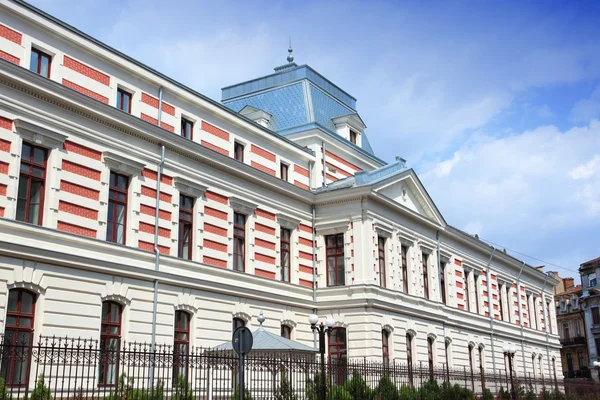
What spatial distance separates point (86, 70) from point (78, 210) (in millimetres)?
4760

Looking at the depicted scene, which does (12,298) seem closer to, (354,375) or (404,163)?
(354,375)

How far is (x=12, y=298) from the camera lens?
18484mm

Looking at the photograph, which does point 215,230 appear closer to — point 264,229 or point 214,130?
point 264,229

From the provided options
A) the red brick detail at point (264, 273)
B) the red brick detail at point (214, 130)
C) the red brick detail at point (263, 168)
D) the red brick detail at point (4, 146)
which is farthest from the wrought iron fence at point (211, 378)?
the red brick detail at point (263, 168)

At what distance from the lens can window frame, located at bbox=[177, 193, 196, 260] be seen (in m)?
24.4

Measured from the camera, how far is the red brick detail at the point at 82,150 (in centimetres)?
2069

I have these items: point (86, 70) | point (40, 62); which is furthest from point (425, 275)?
point (40, 62)

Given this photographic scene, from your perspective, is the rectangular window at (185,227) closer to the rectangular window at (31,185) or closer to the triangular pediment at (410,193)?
the rectangular window at (31,185)

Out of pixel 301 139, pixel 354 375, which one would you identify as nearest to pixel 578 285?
pixel 301 139

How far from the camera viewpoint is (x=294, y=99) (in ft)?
118

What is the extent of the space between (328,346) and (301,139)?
1049 cm

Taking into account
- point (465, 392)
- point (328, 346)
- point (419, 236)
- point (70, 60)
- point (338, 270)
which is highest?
point (70, 60)

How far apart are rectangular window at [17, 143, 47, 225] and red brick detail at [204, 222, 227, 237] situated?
692 centimetres

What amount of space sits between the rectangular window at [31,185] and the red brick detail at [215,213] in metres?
6.93
